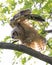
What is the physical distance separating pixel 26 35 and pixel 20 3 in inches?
56.6

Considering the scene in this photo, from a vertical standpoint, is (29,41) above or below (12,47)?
below

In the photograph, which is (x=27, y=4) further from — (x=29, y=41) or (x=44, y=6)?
(x=29, y=41)

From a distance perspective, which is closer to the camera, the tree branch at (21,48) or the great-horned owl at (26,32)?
the tree branch at (21,48)

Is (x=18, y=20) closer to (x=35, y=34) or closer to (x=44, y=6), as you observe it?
(x=35, y=34)

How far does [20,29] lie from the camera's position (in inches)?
126

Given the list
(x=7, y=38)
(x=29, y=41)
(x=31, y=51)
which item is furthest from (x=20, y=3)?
(x=31, y=51)

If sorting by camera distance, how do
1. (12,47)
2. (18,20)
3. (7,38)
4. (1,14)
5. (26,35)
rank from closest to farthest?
(12,47), (18,20), (26,35), (7,38), (1,14)

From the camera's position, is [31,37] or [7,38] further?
[7,38]

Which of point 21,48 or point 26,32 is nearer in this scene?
point 21,48

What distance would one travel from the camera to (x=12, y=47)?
8.68 feet

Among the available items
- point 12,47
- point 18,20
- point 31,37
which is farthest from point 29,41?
point 12,47

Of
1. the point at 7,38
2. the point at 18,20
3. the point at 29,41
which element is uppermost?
the point at 18,20

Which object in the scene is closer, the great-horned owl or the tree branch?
the tree branch

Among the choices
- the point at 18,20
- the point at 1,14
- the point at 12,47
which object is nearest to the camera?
the point at 12,47
